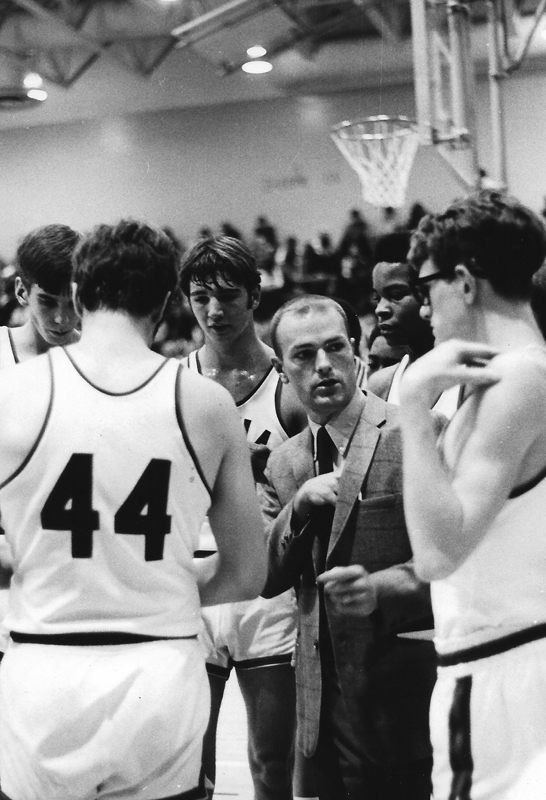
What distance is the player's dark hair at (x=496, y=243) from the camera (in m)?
2.13

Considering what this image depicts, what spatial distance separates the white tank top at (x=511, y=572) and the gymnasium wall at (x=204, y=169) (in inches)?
617

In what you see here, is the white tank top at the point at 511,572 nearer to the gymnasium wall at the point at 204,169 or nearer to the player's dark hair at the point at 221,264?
the player's dark hair at the point at 221,264

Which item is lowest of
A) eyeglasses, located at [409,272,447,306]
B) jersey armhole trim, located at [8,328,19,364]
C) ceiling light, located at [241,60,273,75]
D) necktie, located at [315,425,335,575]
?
necktie, located at [315,425,335,575]

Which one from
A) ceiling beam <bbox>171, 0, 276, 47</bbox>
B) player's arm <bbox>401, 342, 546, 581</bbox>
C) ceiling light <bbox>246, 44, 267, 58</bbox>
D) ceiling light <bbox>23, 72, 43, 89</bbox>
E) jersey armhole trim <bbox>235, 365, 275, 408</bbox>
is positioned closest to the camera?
player's arm <bbox>401, 342, 546, 581</bbox>

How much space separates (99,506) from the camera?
212 centimetres

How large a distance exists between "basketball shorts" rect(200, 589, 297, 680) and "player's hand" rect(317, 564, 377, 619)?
1.04 metres

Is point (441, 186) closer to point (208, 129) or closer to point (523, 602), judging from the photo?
point (208, 129)

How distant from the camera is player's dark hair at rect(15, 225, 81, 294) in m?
3.49

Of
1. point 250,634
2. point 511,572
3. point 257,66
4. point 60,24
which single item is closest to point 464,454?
point 511,572

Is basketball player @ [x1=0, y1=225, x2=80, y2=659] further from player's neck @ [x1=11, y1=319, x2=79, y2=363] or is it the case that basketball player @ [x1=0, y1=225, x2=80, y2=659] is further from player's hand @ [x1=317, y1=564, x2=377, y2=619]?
player's hand @ [x1=317, y1=564, x2=377, y2=619]

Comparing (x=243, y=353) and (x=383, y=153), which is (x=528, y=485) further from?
(x=383, y=153)

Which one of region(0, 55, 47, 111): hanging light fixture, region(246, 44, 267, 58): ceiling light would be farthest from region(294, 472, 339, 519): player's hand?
region(0, 55, 47, 111): hanging light fixture

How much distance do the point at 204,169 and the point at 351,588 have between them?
55.4ft

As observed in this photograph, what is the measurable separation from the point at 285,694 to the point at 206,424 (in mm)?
1698
